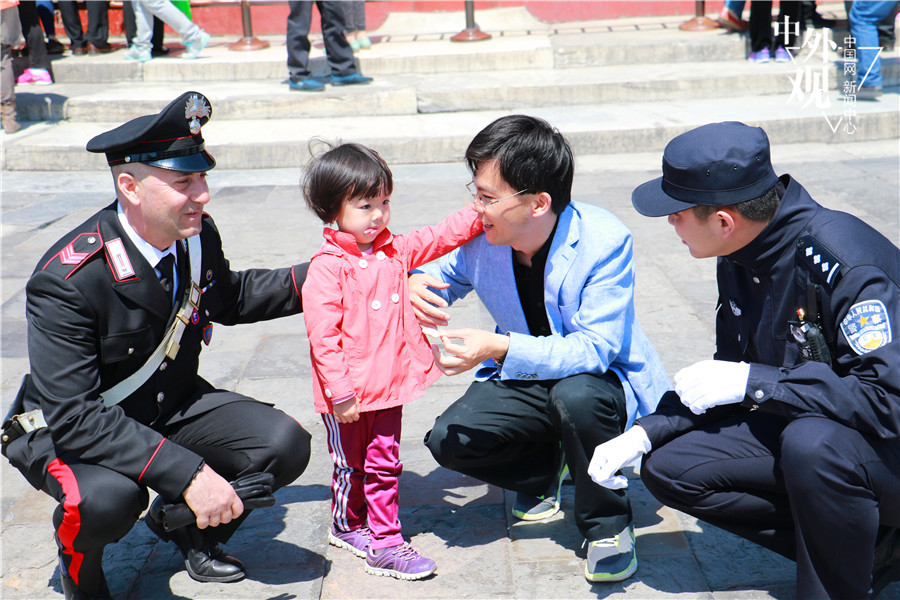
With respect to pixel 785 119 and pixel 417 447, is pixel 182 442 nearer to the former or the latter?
pixel 417 447

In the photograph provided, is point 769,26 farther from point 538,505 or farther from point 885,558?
point 885,558

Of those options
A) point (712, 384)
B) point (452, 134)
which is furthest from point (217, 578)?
point (452, 134)

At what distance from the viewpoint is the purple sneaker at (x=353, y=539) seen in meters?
2.65

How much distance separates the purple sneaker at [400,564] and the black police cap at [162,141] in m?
1.23

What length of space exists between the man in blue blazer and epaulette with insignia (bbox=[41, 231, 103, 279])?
933 mm

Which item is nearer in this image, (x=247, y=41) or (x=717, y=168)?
(x=717, y=168)

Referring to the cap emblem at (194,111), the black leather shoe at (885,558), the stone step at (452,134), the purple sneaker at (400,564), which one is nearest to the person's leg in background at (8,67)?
the stone step at (452,134)

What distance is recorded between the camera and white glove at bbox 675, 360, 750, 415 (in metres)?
2.19

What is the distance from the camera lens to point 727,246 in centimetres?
235

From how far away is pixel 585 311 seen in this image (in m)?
2.59

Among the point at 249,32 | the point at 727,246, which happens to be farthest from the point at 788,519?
the point at 249,32

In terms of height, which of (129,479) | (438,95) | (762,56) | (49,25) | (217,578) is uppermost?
(49,25)

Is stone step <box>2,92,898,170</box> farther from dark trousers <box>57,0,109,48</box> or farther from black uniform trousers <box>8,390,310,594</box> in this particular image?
black uniform trousers <box>8,390,310,594</box>

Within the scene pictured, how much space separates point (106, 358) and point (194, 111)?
29.2 inches
